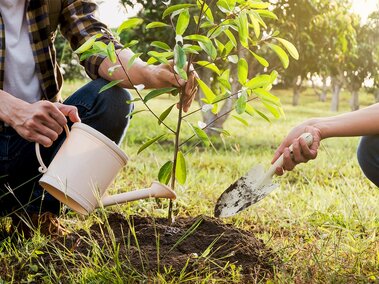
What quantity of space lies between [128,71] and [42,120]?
441mm

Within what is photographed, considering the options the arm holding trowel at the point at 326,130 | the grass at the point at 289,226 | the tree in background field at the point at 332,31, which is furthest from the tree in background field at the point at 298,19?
the arm holding trowel at the point at 326,130

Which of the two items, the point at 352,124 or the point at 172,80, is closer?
the point at 352,124

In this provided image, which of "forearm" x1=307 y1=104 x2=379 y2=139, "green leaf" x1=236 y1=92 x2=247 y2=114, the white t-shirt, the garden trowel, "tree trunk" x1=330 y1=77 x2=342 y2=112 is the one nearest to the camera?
"green leaf" x1=236 y1=92 x2=247 y2=114

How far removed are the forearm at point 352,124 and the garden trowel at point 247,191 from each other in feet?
0.60

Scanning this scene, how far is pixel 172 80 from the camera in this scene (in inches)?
83.0

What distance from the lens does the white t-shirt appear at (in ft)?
7.54

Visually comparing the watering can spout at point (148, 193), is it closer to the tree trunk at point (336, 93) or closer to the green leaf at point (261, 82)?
the green leaf at point (261, 82)

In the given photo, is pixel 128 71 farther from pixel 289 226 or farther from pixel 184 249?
pixel 289 226

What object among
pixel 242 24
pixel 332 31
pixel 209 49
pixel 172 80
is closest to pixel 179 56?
pixel 209 49

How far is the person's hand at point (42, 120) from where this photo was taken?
197cm

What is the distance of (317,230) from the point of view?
246 cm

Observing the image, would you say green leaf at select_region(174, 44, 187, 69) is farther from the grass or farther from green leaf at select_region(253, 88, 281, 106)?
the grass

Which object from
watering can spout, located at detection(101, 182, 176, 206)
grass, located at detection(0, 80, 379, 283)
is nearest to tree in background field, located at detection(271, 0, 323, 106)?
grass, located at detection(0, 80, 379, 283)

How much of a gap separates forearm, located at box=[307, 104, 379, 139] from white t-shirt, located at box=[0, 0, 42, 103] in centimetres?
114
